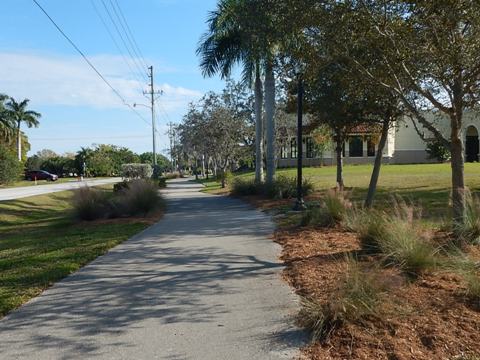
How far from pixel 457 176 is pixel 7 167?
48974mm

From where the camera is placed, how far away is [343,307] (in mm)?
5000

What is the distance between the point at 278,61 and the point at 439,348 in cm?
768

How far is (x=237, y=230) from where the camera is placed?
41.6ft

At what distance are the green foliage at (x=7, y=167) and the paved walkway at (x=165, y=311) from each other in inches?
→ 1751

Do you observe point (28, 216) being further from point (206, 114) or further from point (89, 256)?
point (206, 114)

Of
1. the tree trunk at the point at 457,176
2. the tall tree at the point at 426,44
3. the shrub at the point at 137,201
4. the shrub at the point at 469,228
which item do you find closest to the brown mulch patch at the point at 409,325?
the shrub at the point at 469,228

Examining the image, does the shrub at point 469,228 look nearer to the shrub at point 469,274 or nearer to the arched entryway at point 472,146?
the shrub at point 469,274

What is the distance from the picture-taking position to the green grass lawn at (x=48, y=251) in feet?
24.4

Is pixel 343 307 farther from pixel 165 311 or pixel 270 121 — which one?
pixel 270 121

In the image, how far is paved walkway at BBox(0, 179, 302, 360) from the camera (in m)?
4.87

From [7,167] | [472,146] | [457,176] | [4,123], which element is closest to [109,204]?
[457,176]

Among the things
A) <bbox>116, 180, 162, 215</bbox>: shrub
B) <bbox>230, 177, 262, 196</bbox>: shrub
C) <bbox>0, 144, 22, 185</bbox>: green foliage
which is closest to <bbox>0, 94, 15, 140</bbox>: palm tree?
<bbox>0, 144, 22, 185</bbox>: green foliage

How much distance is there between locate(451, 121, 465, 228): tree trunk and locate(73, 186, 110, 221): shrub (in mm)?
11647

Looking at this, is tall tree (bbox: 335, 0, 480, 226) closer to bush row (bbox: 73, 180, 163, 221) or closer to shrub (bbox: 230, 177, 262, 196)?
bush row (bbox: 73, 180, 163, 221)
